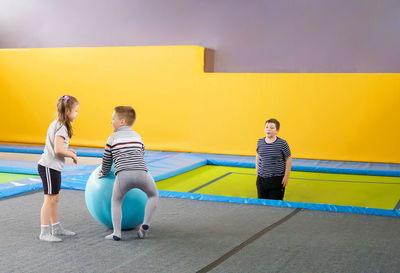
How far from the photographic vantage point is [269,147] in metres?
4.57

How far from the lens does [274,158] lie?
4.56 meters

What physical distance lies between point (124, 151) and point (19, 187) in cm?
191

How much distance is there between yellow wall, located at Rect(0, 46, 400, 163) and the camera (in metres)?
7.25

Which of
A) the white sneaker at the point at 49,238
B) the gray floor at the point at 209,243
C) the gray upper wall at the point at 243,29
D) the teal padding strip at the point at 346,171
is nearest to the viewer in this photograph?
the gray floor at the point at 209,243

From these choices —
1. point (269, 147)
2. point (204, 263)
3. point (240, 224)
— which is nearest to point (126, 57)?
point (269, 147)

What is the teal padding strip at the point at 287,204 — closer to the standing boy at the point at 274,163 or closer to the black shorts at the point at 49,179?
the standing boy at the point at 274,163

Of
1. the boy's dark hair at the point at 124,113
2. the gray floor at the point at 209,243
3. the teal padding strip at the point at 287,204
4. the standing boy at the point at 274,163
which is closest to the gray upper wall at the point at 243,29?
the standing boy at the point at 274,163

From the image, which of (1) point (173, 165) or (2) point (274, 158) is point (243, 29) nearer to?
(1) point (173, 165)

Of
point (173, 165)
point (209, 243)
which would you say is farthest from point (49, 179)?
point (173, 165)

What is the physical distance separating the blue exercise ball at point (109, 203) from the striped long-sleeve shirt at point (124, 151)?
0.66ft

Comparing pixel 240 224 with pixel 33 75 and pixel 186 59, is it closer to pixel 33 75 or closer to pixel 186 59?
pixel 186 59

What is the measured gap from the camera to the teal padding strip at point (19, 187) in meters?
4.48

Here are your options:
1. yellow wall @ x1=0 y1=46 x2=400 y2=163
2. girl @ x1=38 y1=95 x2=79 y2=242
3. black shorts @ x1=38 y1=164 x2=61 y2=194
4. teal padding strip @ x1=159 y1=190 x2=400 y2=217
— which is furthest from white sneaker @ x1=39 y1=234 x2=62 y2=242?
yellow wall @ x1=0 y1=46 x2=400 y2=163

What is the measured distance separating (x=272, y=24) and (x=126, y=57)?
249cm
